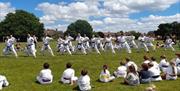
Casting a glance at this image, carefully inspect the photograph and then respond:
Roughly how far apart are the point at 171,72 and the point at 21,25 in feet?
383

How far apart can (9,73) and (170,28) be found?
13930 cm

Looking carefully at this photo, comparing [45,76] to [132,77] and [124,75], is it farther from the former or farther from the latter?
[132,77]

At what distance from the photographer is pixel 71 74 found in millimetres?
25406

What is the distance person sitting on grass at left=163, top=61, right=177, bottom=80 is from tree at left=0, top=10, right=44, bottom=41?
110978 millimetres

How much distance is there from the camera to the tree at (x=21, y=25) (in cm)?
13562

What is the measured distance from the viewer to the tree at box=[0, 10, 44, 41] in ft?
445

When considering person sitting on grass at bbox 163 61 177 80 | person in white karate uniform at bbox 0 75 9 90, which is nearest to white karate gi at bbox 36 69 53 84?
person in white karate uniform at bbox 0 75 9 90

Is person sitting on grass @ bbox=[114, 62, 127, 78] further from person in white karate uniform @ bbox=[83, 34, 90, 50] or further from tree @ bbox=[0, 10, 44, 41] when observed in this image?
tree @ bbox=[0, 10, 44, 41]

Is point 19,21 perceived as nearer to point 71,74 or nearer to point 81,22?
point 81,22

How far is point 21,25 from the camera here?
139 metres

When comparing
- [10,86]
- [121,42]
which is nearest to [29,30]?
[121,42]

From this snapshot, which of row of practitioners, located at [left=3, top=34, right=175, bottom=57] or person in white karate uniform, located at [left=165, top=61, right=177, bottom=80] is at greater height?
row of practitioners, located at [left=3, top=34, right=175, bottom=57]

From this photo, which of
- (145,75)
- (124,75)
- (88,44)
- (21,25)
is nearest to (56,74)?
(124,75)

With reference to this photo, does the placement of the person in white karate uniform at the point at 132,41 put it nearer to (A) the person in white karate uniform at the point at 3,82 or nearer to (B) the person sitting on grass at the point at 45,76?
(B) the person sitting on grass at the point at 45,76
